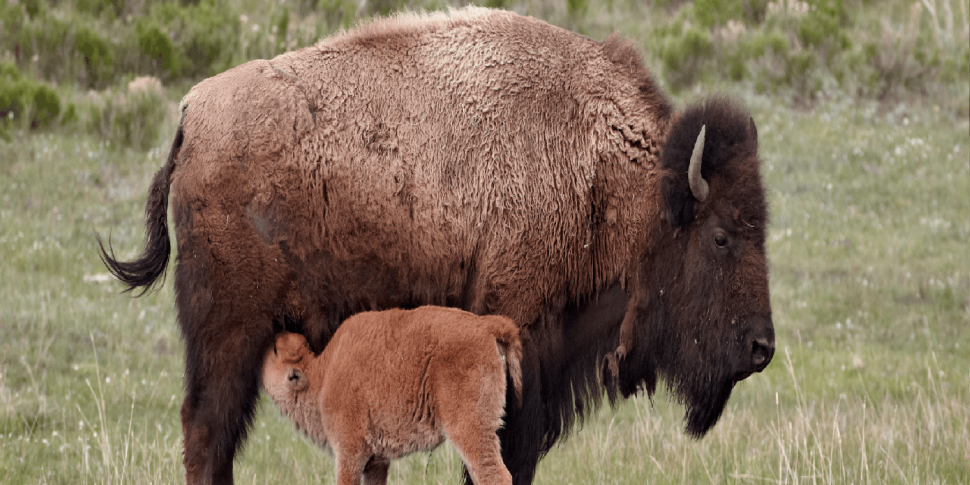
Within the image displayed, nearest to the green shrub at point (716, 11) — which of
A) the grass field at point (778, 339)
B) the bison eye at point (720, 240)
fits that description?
the grass field at point (778, 339)

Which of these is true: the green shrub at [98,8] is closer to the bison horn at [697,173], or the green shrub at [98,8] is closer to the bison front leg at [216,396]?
the bison front leg at [216,396]

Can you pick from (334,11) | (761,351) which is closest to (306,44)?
(334,11)

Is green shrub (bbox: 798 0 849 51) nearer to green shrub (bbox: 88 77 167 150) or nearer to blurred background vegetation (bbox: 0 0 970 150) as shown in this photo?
blurred background vegetation (bbox: 0 0 970 150)

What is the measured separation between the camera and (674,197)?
416 cm

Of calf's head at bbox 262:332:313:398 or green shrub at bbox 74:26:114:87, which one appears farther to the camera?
green shrub at bbox 74:26:114:87

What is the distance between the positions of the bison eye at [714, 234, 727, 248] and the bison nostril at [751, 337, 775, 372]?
16.2 inches

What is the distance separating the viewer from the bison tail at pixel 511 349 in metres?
3.61

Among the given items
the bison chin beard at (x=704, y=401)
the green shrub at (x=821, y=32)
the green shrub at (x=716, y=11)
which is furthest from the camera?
the green shrub at (x=716, y=11)

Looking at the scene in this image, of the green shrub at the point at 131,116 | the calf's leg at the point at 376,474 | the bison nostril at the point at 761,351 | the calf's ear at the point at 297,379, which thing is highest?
the calf's ear at the point at 297,379

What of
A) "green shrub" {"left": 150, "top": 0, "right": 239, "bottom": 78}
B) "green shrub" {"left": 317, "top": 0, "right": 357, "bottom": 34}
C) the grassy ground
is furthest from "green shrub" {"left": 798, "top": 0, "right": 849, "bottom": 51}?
"green shrub" {"left": 150, "top": 0, "right": 239, "bottom": 78}

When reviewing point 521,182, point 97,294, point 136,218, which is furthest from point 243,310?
point 136,218

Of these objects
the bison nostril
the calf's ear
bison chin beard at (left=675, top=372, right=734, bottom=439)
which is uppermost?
the calf's ear

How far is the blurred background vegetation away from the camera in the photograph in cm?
1270

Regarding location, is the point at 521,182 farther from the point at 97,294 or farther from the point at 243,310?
the point at 97,294
